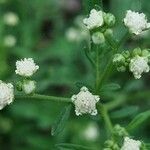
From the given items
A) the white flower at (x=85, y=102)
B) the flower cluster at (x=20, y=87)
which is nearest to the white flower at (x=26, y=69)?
the flower cluster at (x=20, y=87)

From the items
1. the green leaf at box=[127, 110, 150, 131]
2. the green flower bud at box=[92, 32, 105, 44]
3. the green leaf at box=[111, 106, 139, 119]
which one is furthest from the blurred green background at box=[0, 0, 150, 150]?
the green flower bud at box=[92, 32, 105, 44]

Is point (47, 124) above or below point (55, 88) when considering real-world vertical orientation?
below

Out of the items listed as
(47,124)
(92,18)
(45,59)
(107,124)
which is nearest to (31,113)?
(47,124)

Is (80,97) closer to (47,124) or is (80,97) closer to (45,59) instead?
(47,124)

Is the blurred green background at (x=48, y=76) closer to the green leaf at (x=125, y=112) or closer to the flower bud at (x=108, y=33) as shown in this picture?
the green leaf at (x=125, y=112)

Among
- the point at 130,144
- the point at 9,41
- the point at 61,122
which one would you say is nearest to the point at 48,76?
the point at 9,41
